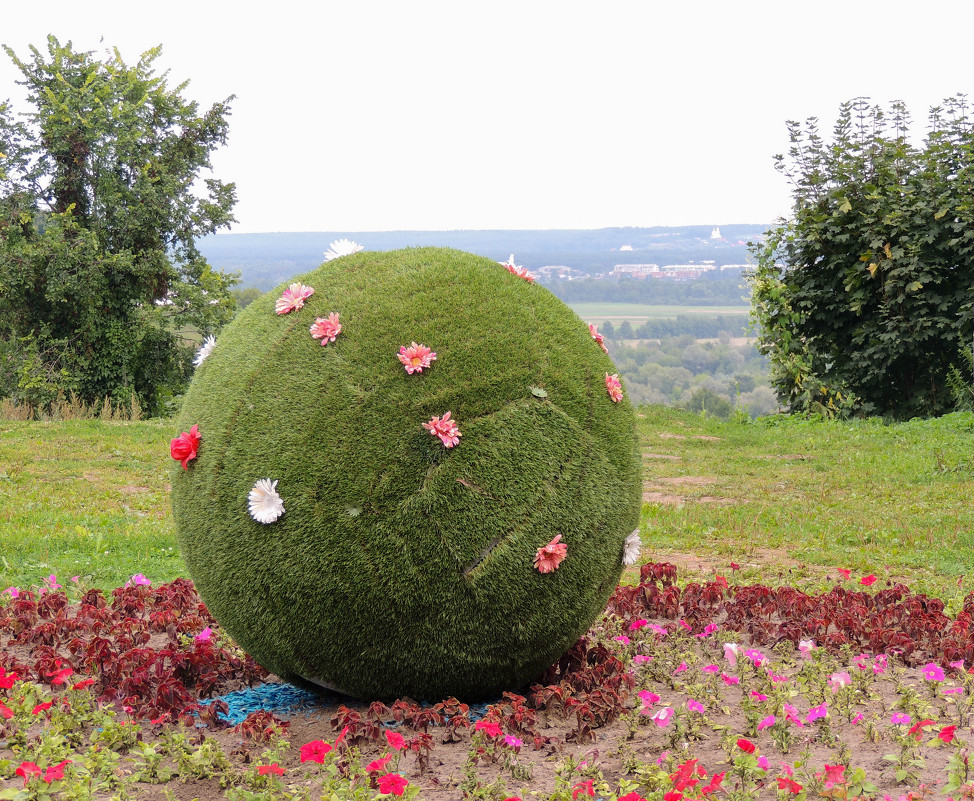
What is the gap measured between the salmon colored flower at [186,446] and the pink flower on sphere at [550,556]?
1566 millimetres

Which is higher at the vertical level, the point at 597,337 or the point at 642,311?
the point at 597,337

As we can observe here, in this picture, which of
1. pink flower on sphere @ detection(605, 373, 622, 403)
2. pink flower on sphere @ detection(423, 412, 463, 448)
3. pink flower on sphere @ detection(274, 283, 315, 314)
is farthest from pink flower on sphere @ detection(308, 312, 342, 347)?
Result: pink flower on sphere @ detection(605, 373, 622, 403)

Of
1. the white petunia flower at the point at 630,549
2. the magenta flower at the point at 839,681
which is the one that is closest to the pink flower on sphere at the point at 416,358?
the white petunia flower at the point at 630,549

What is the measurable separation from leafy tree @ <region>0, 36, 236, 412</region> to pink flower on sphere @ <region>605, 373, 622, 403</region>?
16312mm

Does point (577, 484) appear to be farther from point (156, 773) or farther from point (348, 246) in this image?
point (156, 773)

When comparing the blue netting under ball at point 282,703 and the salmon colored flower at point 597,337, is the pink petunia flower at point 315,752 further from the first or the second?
the salmon colored flower at point 597,337

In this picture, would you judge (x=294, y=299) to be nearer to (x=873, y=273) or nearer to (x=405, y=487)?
(x=405, y=487)

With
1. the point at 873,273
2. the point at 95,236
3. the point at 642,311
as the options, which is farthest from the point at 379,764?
the point at 642,311

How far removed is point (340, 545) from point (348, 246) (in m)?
1.58

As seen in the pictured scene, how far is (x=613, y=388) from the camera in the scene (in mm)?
4211

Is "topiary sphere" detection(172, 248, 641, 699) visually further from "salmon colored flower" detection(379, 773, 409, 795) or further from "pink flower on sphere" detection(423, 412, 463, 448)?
"salmon colored flower" detection(379, 773, 409, 795)

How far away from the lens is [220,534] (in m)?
3.87

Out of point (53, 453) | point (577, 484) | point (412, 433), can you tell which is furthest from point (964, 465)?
point (53, 453)

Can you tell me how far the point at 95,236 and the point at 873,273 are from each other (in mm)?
14538
